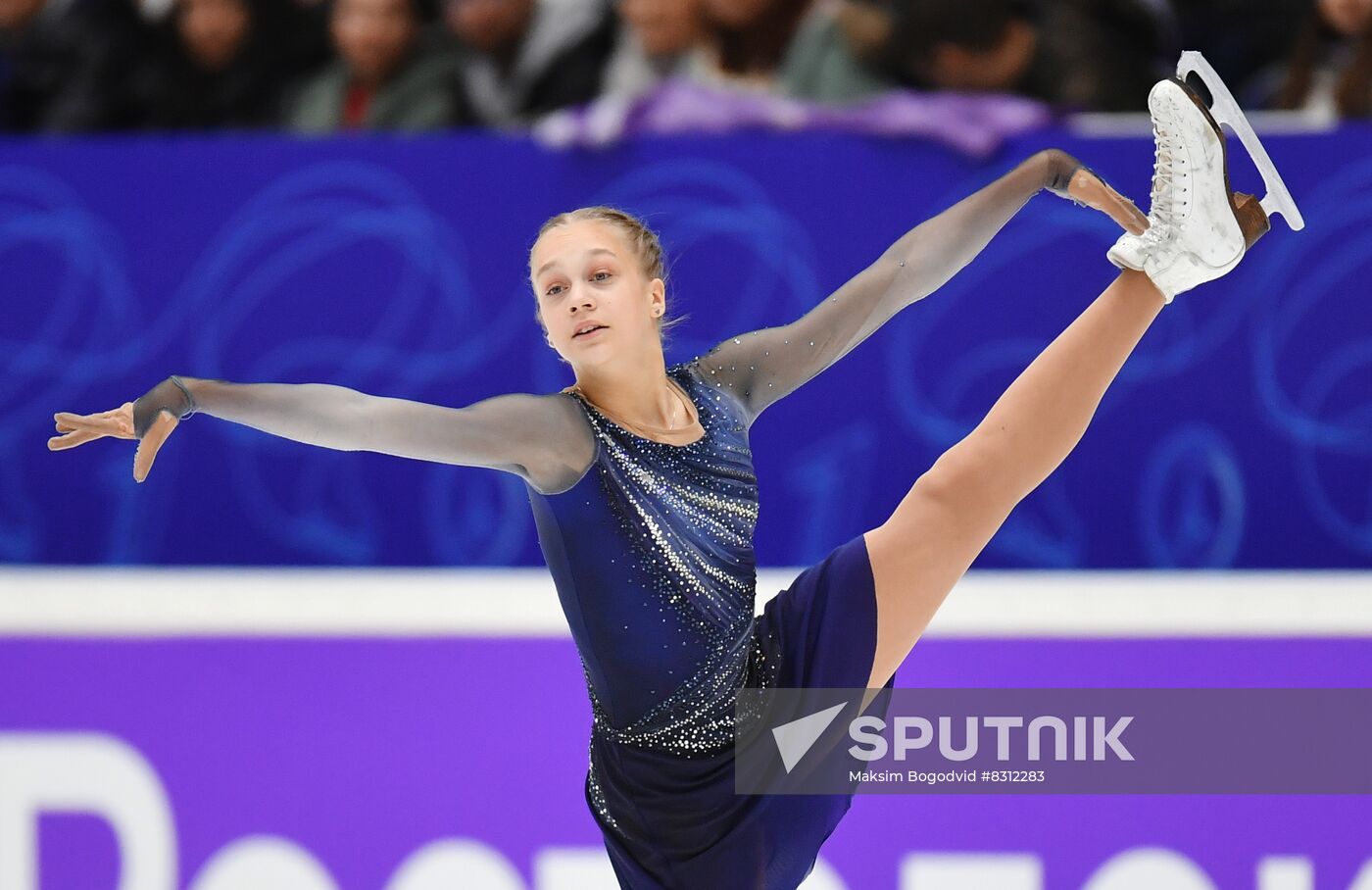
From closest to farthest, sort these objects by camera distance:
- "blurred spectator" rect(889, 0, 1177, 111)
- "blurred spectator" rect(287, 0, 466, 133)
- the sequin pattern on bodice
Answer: the sequin pattern on bodice < "blurred spectator" rect(889, 0, 1177, 111) < "blurred spectator" rect(287, 0, 466, 133)

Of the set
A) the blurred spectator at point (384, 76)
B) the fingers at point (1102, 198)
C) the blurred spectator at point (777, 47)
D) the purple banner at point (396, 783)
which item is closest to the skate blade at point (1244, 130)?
the fingers at point (1102, 198)

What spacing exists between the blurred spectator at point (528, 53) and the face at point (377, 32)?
0.15 metres

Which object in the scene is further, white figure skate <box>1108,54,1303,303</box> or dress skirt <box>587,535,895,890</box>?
white figure skate <box>1108,54,1303,303</box>

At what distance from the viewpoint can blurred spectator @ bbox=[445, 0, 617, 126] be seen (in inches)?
178

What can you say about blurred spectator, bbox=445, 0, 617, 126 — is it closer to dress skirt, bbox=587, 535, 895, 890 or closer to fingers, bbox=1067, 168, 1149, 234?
fingers, bbox=1067, 168, 1149, 234

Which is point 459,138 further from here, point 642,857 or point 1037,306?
point 642,857

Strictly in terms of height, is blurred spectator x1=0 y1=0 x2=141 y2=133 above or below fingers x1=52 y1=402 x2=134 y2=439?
above

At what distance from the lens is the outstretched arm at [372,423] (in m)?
1.85

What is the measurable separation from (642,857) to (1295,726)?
0.98m

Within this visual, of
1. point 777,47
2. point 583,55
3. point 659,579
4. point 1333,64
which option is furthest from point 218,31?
point 659,579


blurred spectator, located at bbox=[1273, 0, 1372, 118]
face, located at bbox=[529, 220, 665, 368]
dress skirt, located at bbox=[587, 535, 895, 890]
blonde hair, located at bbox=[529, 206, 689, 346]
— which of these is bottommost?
dress skirt, located at bbox=[587, 535, 895, 890]

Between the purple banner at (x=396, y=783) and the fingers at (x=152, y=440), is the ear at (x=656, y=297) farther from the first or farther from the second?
the fingers at (x=152, y=440)

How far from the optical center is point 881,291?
248cm

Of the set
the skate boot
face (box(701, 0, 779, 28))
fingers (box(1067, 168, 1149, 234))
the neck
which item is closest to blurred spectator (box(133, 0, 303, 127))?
face (box(701, 0, 779, 28))
